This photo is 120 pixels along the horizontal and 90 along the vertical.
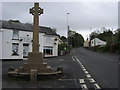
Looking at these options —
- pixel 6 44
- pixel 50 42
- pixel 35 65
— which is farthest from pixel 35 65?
pixel 50 42

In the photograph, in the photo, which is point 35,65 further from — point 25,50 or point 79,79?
point 25,50

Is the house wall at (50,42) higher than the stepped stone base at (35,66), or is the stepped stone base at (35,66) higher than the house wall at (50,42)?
the house wall at (50,42)

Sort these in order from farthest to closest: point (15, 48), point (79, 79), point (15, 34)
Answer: point (15, 34) < point (15, 48) < point (79, 79)

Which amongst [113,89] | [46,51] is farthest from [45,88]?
[46,51]

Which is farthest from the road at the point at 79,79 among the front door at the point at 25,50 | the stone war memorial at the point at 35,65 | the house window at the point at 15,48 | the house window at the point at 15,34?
the front door at the point at 25,50

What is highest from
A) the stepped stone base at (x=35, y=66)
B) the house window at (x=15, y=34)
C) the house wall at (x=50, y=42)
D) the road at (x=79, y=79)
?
the house window at (x=15, y=34)

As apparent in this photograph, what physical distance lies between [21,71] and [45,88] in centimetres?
419

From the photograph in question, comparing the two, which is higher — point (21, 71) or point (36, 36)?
point (36, 36)

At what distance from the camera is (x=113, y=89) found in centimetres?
993

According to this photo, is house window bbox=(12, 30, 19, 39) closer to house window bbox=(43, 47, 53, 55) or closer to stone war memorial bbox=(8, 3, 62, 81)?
house window bbox=(43, 47, 53, 55)

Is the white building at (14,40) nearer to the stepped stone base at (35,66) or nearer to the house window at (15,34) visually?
the house window at (15,34)

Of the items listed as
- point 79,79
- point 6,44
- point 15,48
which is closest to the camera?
point 79,79

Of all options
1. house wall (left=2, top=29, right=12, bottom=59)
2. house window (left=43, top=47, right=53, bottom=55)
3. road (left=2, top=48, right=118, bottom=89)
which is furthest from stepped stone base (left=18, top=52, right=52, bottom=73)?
house window (left=43, top=47, right=53, bottom=55)

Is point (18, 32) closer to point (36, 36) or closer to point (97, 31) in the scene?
point (36, 36)
